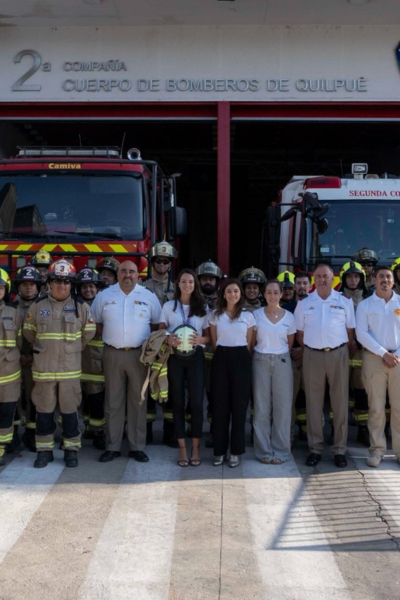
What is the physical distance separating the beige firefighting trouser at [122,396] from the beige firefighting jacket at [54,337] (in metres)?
0.34

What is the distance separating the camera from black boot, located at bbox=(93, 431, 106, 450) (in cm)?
714

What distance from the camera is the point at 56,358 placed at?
652 centimetres

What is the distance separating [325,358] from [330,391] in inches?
12.7

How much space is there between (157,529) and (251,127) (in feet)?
43.7

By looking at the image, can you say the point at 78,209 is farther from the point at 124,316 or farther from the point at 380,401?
the point at 380,401

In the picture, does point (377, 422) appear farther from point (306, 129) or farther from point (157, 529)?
point (306, 129)

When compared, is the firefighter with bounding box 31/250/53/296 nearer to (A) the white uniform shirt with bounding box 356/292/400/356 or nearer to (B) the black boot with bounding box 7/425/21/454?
(B) the black boot with bounding box 7/425/21/454

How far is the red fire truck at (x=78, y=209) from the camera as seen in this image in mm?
8602

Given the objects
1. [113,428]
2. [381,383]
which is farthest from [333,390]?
[113,428]

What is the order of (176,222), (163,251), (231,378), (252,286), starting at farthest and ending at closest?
(176,222)
(163,251)
(252,286)
(231,378)

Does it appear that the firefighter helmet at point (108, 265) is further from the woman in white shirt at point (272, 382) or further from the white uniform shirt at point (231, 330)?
the woman in white shirt at point (272, 382)

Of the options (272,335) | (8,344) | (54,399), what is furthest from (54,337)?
(272,335)

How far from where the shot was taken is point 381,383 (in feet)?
22.2

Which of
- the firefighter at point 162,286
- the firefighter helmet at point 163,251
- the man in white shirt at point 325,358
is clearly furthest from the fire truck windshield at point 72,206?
the man in white shirt at point 325,358
